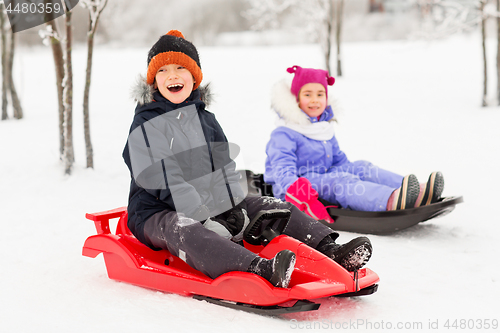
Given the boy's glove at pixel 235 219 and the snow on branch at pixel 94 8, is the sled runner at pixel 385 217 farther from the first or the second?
the snow on branch at pixel 94 8

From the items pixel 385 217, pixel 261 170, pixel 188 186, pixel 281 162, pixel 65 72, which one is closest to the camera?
pixel 188 186

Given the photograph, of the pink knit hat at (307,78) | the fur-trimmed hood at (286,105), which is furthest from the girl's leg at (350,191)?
the pink knit hat at (307,78)

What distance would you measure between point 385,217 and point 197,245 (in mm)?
1571

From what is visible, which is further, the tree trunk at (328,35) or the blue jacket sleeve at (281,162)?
the tree trunk at (328,35)

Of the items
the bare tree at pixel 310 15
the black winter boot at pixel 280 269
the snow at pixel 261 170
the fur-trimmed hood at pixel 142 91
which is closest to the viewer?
the black winter boot at pixel 280 269

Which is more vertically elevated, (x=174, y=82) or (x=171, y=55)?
(x=171, y=55)

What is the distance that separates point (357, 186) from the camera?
337 centimetres

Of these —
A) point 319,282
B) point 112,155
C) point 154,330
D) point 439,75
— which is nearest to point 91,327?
point 154,330

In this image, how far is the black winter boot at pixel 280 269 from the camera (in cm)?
192

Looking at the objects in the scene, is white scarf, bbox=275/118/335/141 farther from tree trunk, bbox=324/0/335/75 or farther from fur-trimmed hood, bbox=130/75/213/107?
tree trunk, bbox=324/0/335/75

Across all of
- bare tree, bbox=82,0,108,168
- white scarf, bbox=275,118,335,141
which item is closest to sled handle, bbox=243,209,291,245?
white scarf, bbox=275,118,335,141

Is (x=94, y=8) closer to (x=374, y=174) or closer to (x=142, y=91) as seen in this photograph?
(x=142, y=91)

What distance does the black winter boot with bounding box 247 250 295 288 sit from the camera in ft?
6.29

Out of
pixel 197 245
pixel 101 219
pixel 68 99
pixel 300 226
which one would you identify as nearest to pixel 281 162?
pixel 300 226
